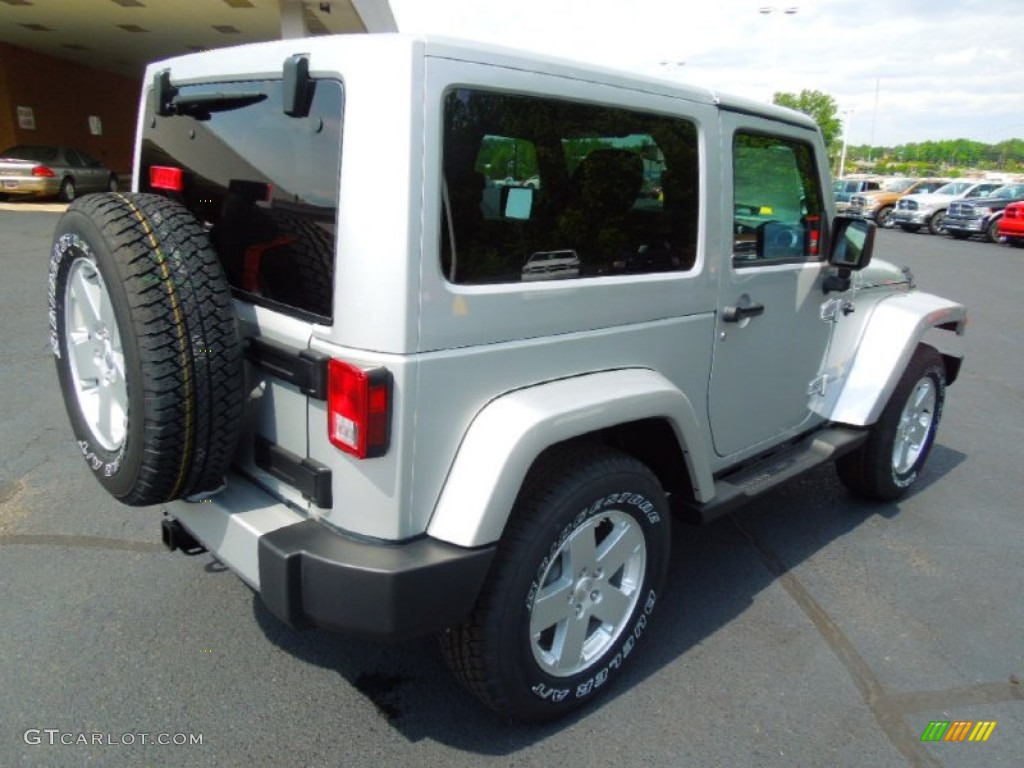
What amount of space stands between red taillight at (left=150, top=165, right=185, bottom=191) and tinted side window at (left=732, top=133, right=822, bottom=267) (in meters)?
2.00

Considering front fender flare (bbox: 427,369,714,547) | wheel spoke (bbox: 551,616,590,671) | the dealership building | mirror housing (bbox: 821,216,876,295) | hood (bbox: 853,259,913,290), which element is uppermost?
the dealership building

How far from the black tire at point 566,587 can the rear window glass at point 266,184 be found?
87cm

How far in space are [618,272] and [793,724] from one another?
162 centimetres

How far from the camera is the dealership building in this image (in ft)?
55.9

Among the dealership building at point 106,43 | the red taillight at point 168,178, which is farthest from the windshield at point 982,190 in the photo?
the red taillight at point 168,178

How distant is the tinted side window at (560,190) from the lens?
201 centimetres

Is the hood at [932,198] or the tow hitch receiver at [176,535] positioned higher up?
the hood at [932,198]

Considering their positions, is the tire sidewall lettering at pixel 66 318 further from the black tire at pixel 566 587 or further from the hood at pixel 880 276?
the hood at pixel 880 276

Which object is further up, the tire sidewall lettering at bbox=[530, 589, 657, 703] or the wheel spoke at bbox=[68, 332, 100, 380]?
the wheel spoke at bbox=[68, 332, 100, 380]

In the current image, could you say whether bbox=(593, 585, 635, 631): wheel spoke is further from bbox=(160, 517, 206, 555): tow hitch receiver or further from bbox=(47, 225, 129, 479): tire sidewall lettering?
bbox=(47, 225, 129, 479): tire sidewall lettering

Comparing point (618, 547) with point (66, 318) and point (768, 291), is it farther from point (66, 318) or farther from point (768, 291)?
point (66, 318)

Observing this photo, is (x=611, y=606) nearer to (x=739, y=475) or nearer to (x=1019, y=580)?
(x=739, y=475)

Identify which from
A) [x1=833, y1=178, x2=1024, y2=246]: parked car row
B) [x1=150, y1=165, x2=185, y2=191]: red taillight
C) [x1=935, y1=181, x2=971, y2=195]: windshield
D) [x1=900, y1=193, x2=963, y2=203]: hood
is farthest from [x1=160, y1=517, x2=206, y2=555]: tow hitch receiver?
[x1=935, y1=181, x2=971, y2=195]: windshield

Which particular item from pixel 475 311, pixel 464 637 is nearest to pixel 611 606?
pixel 464 637
